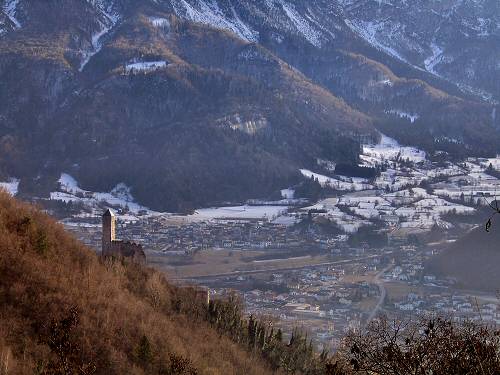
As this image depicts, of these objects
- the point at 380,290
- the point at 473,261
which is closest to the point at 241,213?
the point at 473,261

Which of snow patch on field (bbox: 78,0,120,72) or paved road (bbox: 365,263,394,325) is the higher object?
snow patch on field (bbox: 78,0,120,72)

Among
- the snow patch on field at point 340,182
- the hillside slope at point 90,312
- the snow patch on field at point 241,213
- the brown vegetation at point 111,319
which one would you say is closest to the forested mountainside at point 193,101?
the snow patch on field at point 340,182

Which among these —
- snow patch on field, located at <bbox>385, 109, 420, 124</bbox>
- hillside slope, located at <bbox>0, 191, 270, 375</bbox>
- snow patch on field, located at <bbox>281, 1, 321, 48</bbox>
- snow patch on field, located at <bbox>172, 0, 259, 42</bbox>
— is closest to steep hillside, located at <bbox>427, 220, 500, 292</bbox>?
hillside slope, located at <bbox>0, 191, 270, 375</bbox>

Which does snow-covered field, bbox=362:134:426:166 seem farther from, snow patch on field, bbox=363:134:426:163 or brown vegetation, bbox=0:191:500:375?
brown vegetation, bbox=0:191:500:375

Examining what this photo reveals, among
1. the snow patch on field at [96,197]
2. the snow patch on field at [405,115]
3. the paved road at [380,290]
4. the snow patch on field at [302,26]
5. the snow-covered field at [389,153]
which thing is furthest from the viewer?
the snow patch on field at [302,26]

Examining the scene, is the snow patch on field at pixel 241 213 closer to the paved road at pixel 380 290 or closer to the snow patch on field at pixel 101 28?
the paved road at pixel 380 290
